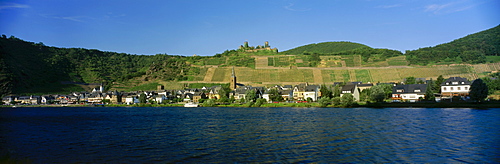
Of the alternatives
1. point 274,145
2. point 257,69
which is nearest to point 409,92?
point 274,145

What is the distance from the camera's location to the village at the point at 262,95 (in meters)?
78.8

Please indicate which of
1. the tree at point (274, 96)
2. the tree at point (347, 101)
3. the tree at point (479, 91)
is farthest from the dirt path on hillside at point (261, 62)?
the tree at point (479, 91)

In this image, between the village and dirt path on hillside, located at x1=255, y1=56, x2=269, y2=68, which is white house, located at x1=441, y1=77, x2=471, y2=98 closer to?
the village

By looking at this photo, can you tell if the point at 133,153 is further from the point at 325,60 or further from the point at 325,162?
the point at 325,60

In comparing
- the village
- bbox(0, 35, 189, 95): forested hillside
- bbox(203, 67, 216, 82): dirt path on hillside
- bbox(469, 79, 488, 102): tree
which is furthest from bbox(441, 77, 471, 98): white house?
Result: bbox(0, 35, 189, 95): forested hillside

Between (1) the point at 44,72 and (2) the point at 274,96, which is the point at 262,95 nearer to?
(2) the point at 274,96

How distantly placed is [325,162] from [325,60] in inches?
6002

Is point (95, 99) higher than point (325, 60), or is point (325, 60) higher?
point (325, 60)

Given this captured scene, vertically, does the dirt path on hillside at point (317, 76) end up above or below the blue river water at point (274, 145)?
above

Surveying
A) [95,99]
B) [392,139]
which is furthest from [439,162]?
[95,99]

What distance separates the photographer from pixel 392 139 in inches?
1032

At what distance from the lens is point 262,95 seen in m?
A: 102

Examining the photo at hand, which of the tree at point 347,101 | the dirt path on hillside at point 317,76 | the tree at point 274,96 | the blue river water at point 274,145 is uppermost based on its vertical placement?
the dirt path on hillside at point 317,76

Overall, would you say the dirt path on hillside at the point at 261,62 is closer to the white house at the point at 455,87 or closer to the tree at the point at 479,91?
the white house at the point at 455,87
